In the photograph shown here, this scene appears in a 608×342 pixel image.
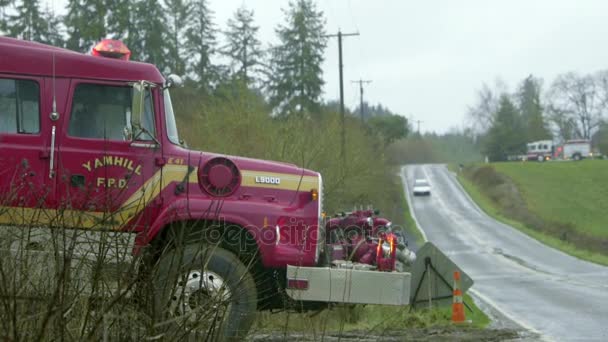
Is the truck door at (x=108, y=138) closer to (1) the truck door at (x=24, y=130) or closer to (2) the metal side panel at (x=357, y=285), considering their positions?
(1) the truck door at (x=24, y=130)

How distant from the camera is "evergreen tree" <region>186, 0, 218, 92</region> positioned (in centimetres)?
5811

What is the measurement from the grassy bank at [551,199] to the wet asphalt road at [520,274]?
1.56m

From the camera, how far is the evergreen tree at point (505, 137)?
114438mm

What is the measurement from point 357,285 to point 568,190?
227ft

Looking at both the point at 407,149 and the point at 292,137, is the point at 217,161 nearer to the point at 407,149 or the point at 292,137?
the point at 292,137

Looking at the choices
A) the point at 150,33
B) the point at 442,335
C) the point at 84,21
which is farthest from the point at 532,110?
the point at 442,335

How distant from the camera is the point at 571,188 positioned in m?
75.3

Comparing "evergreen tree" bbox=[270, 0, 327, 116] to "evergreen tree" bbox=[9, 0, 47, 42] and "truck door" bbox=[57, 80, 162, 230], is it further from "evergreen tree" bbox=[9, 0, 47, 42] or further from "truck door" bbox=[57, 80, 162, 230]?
"truck door" bbox=[57, 80, 162, 230]

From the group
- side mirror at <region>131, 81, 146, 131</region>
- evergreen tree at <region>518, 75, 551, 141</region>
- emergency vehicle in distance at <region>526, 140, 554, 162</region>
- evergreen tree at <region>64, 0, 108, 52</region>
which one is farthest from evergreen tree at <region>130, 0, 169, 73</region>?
evergreen tree at <region>518, 75, 551, 141</region>

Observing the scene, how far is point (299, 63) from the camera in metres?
61.2

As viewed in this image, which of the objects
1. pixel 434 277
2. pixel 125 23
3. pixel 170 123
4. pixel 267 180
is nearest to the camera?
pixel 170 123

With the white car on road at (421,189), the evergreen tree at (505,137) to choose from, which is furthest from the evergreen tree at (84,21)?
the evergreen tree at (505,137)

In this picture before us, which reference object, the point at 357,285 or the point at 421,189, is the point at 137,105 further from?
the point at 421,189

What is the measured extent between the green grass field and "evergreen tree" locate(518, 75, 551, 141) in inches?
1174
